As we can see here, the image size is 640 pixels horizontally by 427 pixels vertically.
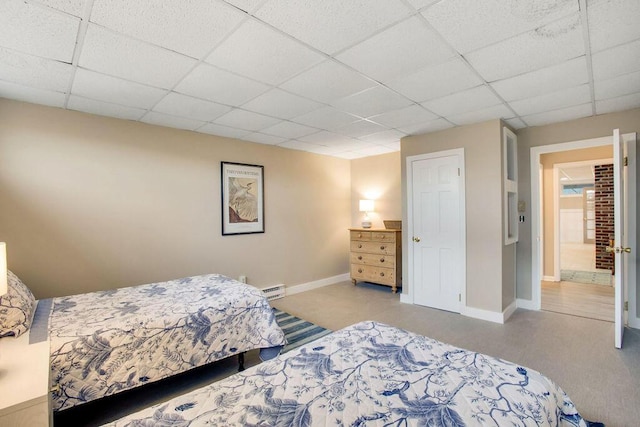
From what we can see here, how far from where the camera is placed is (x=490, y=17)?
5.35 ft

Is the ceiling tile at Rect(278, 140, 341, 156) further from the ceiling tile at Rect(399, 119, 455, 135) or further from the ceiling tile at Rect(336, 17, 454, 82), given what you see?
the ceiling tile at Rect(336, 17, 454, 82)

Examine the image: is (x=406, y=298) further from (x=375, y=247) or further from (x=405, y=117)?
(x=405, y=117)

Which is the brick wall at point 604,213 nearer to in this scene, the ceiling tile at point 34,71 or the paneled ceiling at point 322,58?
the paneled ceiling at point 322,58

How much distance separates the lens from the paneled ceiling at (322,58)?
1.58 m

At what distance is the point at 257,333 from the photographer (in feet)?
8.16

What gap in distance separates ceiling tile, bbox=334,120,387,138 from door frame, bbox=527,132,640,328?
2.07 meters

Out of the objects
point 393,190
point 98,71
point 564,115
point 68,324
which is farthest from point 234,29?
point 393,190

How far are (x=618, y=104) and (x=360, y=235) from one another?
11.5ft

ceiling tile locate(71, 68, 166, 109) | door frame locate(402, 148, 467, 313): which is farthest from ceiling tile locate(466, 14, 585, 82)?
ceiling tile locate(71, 68, 166, 109)

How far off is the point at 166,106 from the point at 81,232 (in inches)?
61.1

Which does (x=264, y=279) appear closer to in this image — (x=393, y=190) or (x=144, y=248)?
(x=144, y=248)

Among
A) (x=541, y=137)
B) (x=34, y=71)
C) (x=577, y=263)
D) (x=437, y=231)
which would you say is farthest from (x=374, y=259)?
(x=577, y=263)

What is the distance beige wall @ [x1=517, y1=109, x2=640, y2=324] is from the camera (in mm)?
3232

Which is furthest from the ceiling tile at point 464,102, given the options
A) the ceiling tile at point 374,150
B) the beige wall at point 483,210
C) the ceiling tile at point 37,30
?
the ceiling tile at point 37,30
